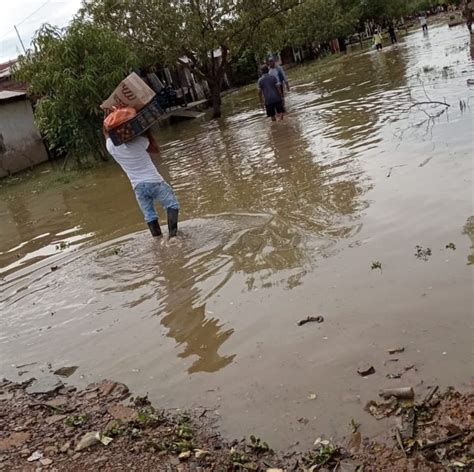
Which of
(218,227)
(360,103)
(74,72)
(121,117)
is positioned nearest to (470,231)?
(218,227)

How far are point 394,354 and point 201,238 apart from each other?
352 centimetres

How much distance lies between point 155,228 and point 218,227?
75 cm

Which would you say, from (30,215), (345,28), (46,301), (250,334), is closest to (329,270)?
(250,334)

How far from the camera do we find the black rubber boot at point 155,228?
6.79 metres

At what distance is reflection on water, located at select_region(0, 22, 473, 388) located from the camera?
4.91 meters

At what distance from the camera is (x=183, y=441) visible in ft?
9.89

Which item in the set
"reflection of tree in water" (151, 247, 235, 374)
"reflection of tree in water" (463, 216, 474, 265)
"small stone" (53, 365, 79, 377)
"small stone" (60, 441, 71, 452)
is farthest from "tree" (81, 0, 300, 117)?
"small stone" (60, 441, 71, 452)

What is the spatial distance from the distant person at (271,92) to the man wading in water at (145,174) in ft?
28.3

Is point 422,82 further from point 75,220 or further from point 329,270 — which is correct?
point 329,270

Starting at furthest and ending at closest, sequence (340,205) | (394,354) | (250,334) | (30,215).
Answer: (30,215)
(340,205)
(250,334)
(394,354)

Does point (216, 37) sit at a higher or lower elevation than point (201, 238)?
higher

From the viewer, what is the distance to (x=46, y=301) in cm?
574

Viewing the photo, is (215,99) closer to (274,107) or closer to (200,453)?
(274,107)

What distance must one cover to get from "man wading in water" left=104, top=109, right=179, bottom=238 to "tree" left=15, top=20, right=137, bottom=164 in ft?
27.9
